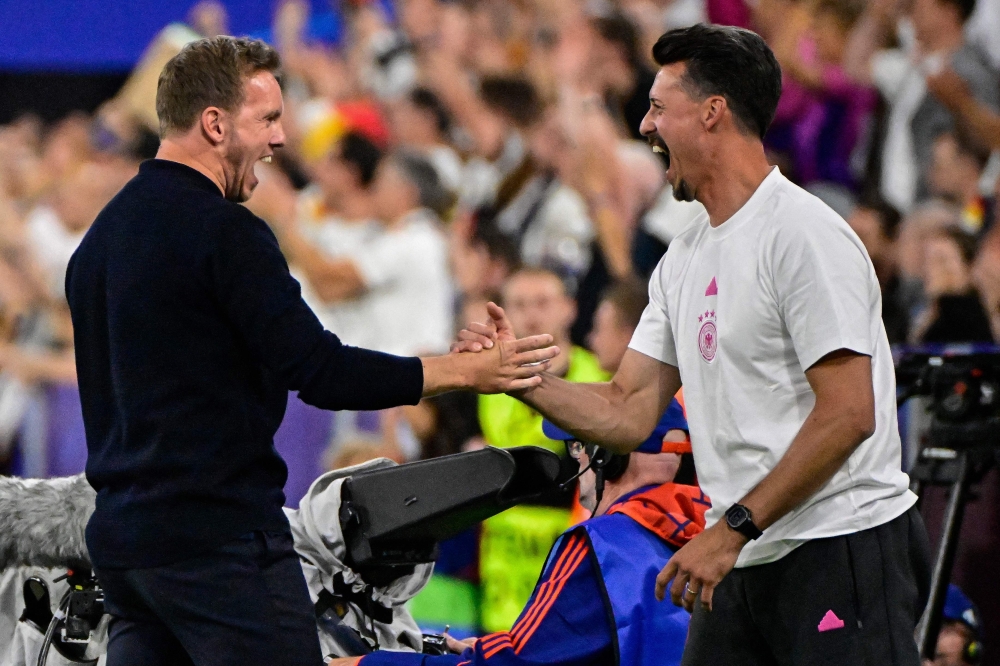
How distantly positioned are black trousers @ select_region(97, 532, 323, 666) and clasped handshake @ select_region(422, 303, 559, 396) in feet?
1.39

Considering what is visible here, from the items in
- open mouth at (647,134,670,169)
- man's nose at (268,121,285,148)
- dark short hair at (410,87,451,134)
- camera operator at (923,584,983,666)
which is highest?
dark short hair at (410,87,451,134)

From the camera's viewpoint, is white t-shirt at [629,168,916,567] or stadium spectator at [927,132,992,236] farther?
stadium spectator at [927,132,992,236]

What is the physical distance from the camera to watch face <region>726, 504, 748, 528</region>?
2.26m

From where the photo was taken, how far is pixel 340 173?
7672mm

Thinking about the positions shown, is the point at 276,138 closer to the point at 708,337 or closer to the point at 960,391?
the point at 708,337

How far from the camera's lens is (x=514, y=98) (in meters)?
7.12

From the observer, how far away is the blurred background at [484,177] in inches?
214

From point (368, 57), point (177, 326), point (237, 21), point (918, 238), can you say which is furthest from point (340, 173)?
point (177, 326)

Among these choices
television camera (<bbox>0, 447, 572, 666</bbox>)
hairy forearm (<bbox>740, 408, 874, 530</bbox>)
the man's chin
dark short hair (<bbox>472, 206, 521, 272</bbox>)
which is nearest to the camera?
hairy forearm (<bbox>740, 408, 874, 530</bbox>)

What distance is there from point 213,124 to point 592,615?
1.17 metres

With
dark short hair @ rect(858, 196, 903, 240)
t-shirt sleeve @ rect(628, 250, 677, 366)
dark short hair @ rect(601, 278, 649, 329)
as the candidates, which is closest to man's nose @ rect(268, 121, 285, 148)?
t-shirt sleeve @ rect(628, 250, 677, 366)

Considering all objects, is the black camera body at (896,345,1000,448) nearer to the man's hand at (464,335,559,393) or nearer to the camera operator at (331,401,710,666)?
the camera operator at (331,401,710,666)

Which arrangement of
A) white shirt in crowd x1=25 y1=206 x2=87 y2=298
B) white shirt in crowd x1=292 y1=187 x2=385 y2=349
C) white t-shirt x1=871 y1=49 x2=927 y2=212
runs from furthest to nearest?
1. white shirt in crowd x1=25 y1=206 x2=87 y2=298
2. white shirt in crowd x1=292 y1=187 x2=385 y2=349
3. white t-shirt x1=871 y1=49 x2=927 y2=212

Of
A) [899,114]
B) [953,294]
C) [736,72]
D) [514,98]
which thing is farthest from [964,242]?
[736,72]
